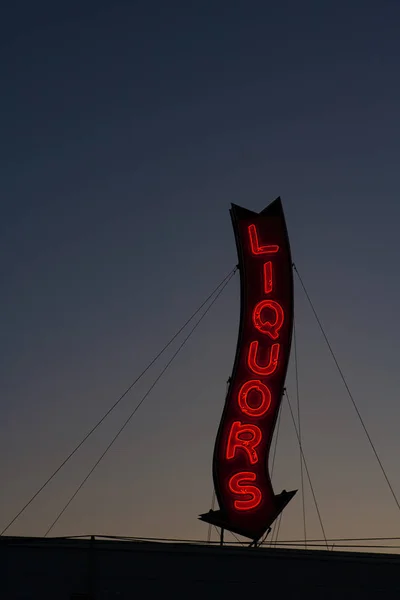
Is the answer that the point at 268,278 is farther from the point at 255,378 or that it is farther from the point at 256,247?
the point at 255,378

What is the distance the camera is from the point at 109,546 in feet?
86.5

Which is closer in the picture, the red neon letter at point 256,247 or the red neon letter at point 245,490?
the red neon letter at point 245,490

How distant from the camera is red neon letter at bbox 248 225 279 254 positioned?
3169cm

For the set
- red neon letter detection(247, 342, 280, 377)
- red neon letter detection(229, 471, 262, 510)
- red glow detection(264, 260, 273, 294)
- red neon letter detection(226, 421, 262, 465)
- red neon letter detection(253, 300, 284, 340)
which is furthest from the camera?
red glow detection(264, 260, 273, 294)

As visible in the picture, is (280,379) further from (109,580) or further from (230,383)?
(109,580)

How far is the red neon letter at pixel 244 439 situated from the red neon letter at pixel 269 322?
11.7 ft

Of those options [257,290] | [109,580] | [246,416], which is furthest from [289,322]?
[109,580]

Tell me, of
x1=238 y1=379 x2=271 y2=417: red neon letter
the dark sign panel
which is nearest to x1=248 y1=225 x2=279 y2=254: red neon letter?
the dark sign panel

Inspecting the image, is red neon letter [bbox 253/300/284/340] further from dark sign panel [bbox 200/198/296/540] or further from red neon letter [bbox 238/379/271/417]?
red neon letter [bbox 238/379/271/417]

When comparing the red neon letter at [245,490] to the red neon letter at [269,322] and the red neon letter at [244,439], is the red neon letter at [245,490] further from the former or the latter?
the red neon letter at [269,322]

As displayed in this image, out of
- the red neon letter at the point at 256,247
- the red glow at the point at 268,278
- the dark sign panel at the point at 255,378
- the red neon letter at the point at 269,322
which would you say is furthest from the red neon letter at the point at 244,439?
the red neon letter at the point at 256,247

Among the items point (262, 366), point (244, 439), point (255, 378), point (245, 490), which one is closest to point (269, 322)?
point (262, 366)

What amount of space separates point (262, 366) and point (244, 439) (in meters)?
2.78

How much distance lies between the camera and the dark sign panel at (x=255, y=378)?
2752 cm
